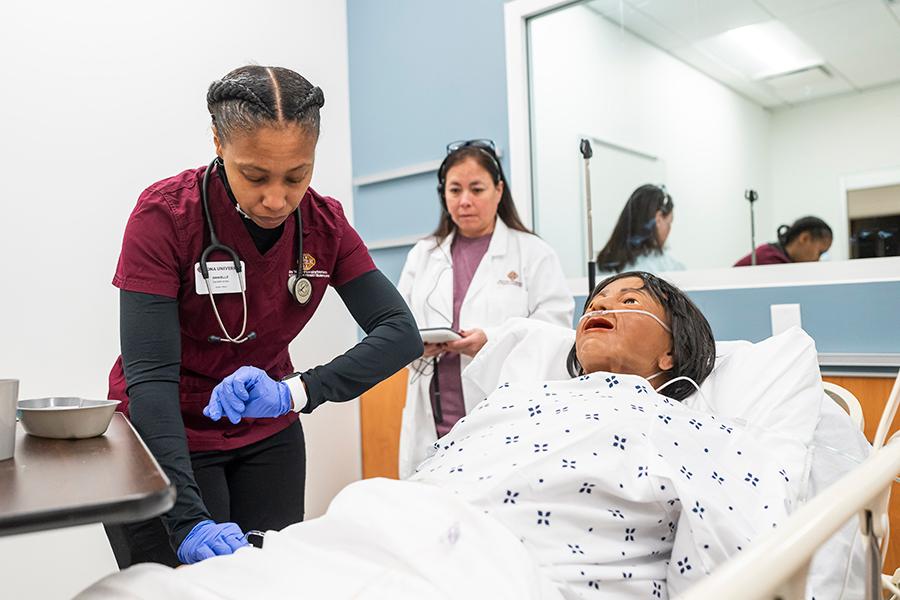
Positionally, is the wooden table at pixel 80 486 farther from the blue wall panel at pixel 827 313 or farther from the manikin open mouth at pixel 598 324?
the blue wall panel at pixel 827 313

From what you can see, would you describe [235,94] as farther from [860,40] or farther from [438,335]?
[860,40]

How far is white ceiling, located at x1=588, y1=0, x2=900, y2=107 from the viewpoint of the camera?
216cm

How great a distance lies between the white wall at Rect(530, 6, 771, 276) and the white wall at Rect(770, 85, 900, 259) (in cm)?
6

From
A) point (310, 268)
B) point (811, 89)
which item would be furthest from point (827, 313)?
point (310, 268)

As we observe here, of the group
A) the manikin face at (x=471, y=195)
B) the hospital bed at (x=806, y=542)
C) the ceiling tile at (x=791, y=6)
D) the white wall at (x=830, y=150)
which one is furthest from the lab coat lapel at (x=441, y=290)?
the hospital bed at (x=806, y=542)

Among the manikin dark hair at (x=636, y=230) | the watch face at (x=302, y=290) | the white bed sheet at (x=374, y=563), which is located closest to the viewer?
the white bed sheet at (x=374, y=563)

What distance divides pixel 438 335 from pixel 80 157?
4.90 feet

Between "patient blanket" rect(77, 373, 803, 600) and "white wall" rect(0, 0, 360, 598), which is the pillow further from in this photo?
"white wall" rect(0, 0, 360, 598)

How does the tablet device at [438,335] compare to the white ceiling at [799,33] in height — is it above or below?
below

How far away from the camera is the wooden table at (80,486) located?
618 millimetres

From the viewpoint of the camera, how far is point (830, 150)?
2.24 meters

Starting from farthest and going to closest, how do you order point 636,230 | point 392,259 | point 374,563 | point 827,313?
point 392,259
point 636,230
point 827,313
point 374,563

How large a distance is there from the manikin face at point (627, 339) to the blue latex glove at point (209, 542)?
0.82 m

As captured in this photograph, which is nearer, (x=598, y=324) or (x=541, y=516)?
(x=541, y=516)
